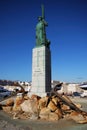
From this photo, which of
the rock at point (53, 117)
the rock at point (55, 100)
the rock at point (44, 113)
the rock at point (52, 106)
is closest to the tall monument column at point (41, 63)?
the rock at point (55, 100)

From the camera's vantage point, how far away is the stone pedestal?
17.9 m

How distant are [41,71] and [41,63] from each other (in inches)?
32.2

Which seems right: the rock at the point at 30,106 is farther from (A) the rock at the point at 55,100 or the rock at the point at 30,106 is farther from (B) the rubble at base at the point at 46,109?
(A) the rock at the point at 55,100

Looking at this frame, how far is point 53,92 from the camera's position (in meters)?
15.4

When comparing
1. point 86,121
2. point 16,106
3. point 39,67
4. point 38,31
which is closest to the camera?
point 86,121

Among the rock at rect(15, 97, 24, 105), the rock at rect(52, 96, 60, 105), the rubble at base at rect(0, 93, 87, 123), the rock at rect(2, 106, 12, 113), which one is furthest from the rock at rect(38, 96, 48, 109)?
the rock at rect(2, 106, 12, 113)

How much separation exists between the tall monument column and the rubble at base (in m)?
2.13

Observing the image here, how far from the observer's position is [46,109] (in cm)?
1400

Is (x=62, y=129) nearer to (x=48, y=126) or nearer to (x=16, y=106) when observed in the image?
(x=48, y=126)

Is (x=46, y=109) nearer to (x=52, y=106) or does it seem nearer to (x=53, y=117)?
(x=52, y=106)

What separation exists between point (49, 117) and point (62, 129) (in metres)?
2.56

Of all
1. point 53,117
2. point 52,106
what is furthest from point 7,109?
point 53,117

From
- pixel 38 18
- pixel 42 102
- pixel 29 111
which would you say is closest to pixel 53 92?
pixel 42 102

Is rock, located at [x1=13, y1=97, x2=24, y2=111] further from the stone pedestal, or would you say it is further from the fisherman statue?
the fisherman statue
